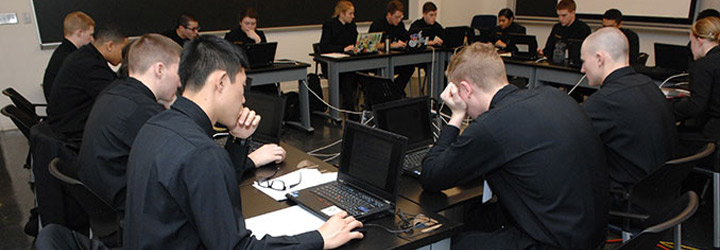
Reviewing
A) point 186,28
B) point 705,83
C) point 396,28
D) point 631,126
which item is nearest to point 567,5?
point 396,28

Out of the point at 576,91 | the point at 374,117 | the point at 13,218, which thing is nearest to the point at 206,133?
the point at 374,117

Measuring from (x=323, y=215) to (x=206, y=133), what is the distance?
0.52 m

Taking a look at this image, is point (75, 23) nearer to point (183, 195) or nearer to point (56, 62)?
point (56, 62)

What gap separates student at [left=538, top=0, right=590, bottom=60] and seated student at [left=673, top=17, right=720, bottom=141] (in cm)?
234

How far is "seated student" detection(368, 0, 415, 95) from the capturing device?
6.94m

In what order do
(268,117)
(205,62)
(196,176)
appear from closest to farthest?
(196,176)
(205,62)
(268,117)

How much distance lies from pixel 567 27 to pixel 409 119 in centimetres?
442

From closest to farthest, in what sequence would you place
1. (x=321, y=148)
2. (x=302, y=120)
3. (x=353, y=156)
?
(x=353, y=156)
(x=321, y=148)
(x=302, y=120)

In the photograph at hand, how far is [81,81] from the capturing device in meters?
3.62

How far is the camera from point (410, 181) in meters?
2.23

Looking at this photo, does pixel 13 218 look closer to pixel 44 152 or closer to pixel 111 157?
pixel 44 152

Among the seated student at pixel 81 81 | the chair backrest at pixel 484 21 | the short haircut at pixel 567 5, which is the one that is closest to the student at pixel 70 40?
the seated student at pixel 81 81

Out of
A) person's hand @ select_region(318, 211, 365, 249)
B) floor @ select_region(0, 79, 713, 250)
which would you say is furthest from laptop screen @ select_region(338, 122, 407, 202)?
floor @ select_region(0, 79, 713, 250)

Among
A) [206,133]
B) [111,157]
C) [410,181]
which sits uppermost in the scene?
[206,133]
